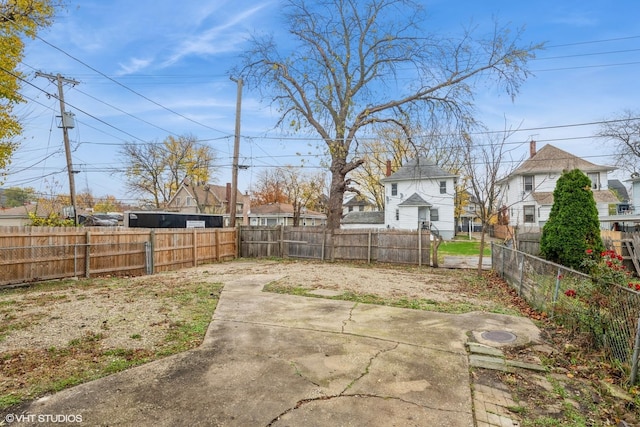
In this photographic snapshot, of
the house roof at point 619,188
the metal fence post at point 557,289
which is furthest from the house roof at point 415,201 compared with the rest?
the house roof at point 619,188

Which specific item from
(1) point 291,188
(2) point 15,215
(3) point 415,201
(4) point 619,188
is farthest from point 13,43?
(4) point 619,188

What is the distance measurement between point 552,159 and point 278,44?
69.3 feet

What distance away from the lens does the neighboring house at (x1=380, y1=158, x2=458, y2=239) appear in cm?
2841

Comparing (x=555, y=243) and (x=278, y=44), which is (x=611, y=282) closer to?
(x=555, y=243)

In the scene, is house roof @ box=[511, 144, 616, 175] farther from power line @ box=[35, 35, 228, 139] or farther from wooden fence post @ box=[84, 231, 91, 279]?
wooden fence post @ box=[84, 231, 91, 279]

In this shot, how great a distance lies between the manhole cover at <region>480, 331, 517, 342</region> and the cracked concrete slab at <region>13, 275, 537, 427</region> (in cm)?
21

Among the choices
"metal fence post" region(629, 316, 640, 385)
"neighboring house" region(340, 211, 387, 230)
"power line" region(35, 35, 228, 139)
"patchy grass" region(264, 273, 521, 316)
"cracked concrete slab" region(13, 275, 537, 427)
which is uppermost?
"power line" region(35, 35, 228, 139)

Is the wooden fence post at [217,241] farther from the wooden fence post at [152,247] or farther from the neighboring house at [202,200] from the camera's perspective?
the neighboring house at [202,200]

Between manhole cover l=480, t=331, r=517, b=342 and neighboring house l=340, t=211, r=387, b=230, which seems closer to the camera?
manhole cover l=480, t=331, r=517, b=342

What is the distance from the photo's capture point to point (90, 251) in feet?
33.5

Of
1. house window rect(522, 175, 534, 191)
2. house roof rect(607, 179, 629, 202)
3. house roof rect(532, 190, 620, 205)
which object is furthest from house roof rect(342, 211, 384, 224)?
house roof rect(607, 179, 629, 202)

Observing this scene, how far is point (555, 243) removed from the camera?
444 inches

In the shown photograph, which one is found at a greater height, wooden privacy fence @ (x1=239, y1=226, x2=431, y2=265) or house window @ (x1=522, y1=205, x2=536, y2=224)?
house window @ (x1=522, y1=205, x2=536, y2=224)

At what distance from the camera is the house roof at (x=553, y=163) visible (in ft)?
82.7
